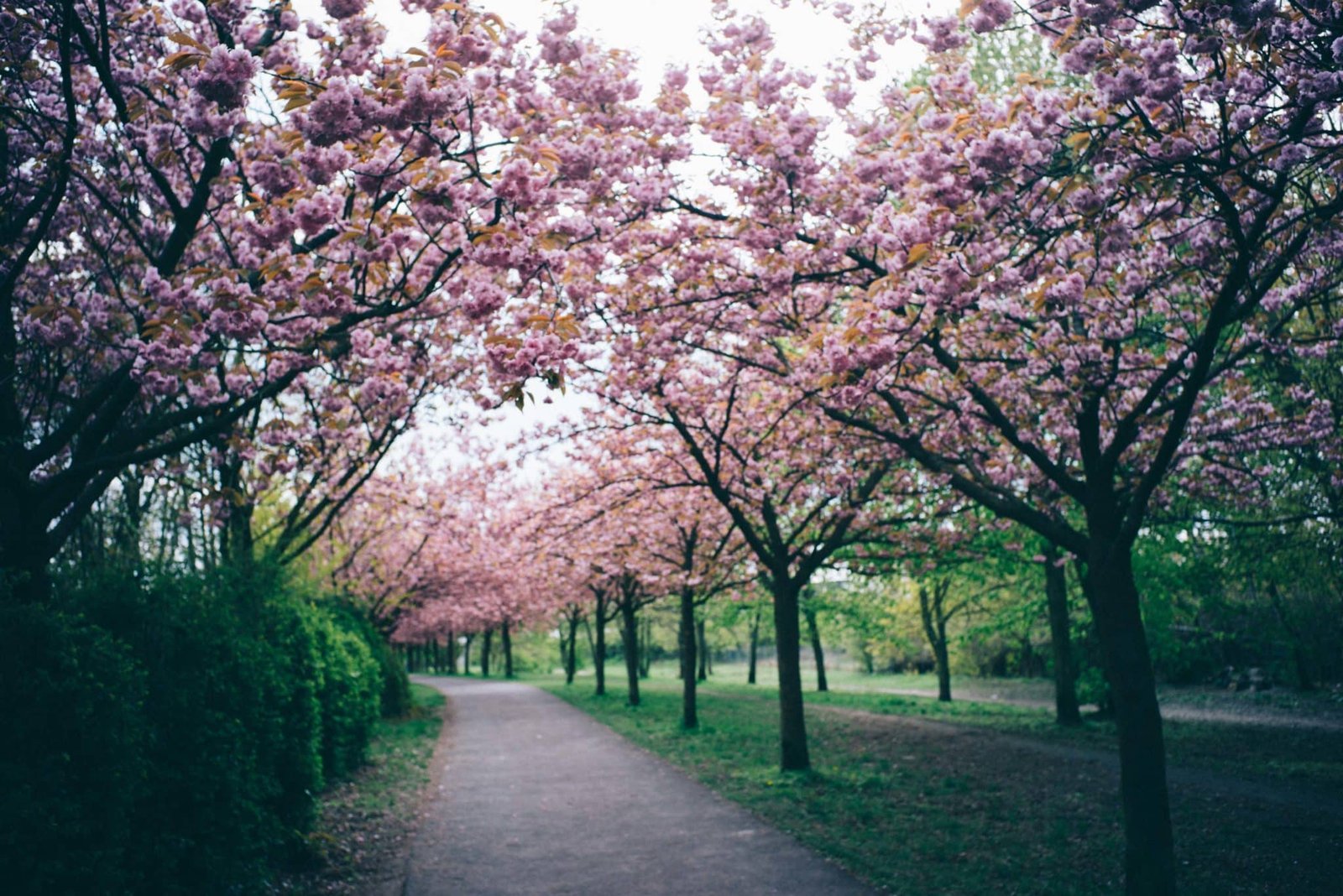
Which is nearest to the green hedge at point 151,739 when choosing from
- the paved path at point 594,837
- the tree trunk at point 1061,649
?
the paved path at point 594,837

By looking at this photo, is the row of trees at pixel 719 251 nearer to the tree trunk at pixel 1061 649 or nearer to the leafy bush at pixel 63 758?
the leafy bush at pixel 63 758

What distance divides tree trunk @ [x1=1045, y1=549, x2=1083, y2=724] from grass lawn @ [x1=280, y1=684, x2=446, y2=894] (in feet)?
40.9

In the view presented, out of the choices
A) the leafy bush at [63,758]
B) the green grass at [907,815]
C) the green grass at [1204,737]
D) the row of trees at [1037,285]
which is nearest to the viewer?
the leafy bush at [63,758]

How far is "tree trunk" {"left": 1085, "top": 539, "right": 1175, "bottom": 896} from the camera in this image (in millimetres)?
5906

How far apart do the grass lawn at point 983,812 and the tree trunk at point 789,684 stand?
15.1 inches

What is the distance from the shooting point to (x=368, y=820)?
31.9 feet

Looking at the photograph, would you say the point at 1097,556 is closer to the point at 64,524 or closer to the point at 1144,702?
the point at 1144,702

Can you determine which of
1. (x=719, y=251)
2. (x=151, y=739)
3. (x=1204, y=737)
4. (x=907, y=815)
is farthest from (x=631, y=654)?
(x=151, y=739)

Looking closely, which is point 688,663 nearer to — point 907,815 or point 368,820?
point 368,820

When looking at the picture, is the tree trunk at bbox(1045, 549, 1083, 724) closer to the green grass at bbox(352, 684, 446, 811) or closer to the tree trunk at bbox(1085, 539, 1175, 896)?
the tree trunk at bbox(1085, 539, 1175, 896)

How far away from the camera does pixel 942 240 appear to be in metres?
5.91

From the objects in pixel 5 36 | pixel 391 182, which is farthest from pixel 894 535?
pixel 5 36

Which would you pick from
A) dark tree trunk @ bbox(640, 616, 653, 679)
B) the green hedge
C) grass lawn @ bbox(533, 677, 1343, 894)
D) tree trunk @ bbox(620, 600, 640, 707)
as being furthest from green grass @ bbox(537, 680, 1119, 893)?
dark tree trunk @ bbox(640, 616, 653, 679)

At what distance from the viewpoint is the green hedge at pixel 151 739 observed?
3.81 m
